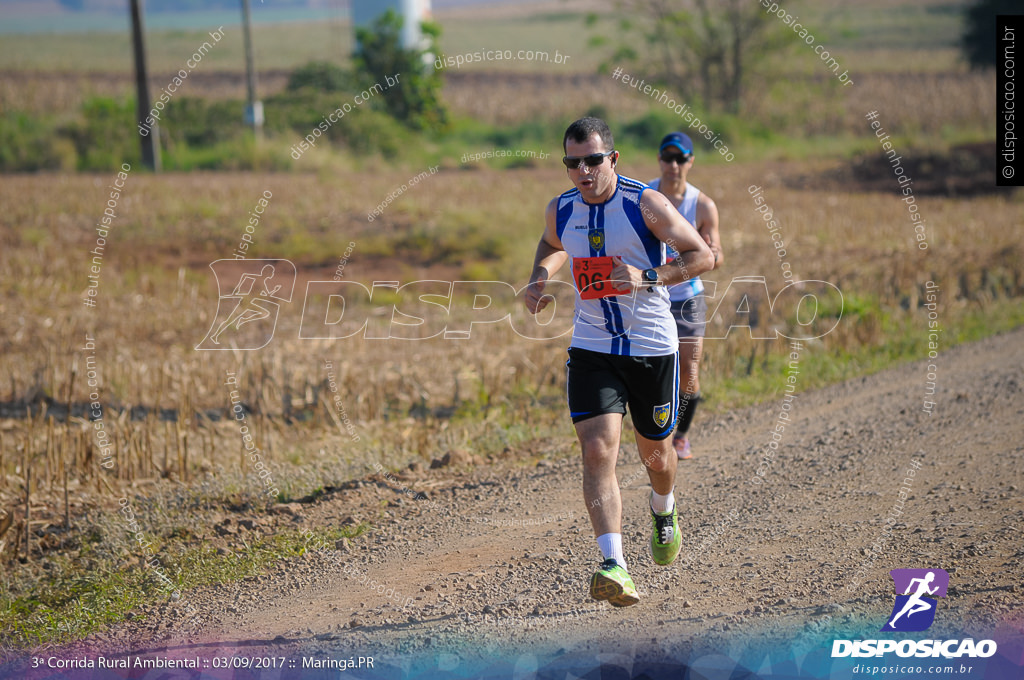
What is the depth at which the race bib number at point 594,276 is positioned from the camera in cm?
Answer: 466

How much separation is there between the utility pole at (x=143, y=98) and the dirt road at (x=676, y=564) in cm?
1827

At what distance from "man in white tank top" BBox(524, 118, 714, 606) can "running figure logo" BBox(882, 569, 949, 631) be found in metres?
1.32

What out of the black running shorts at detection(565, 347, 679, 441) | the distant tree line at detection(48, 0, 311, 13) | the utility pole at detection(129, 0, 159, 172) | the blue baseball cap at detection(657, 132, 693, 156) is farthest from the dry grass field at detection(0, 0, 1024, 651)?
the distant tree line at detection(48, 0, 311, 13)

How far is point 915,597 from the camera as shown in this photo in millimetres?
4590

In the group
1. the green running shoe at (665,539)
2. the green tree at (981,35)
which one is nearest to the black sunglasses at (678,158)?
the green running shoe at (665,539)

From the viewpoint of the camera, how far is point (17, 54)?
77.4m

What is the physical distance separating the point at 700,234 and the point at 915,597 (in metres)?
2.91

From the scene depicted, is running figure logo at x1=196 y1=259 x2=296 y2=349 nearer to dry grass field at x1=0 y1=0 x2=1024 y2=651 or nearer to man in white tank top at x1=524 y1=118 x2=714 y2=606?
dry grass field at x1=0 y1=0 x2=1024 y2=651

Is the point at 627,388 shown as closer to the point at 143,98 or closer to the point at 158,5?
the point at 143,98

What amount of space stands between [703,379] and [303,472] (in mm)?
4001

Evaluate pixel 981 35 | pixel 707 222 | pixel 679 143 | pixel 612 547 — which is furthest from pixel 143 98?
pixel 981 35

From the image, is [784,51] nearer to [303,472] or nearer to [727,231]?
[727,231]

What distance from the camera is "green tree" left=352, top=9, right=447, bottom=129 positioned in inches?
1160

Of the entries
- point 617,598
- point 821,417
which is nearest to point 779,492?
point 821,417
